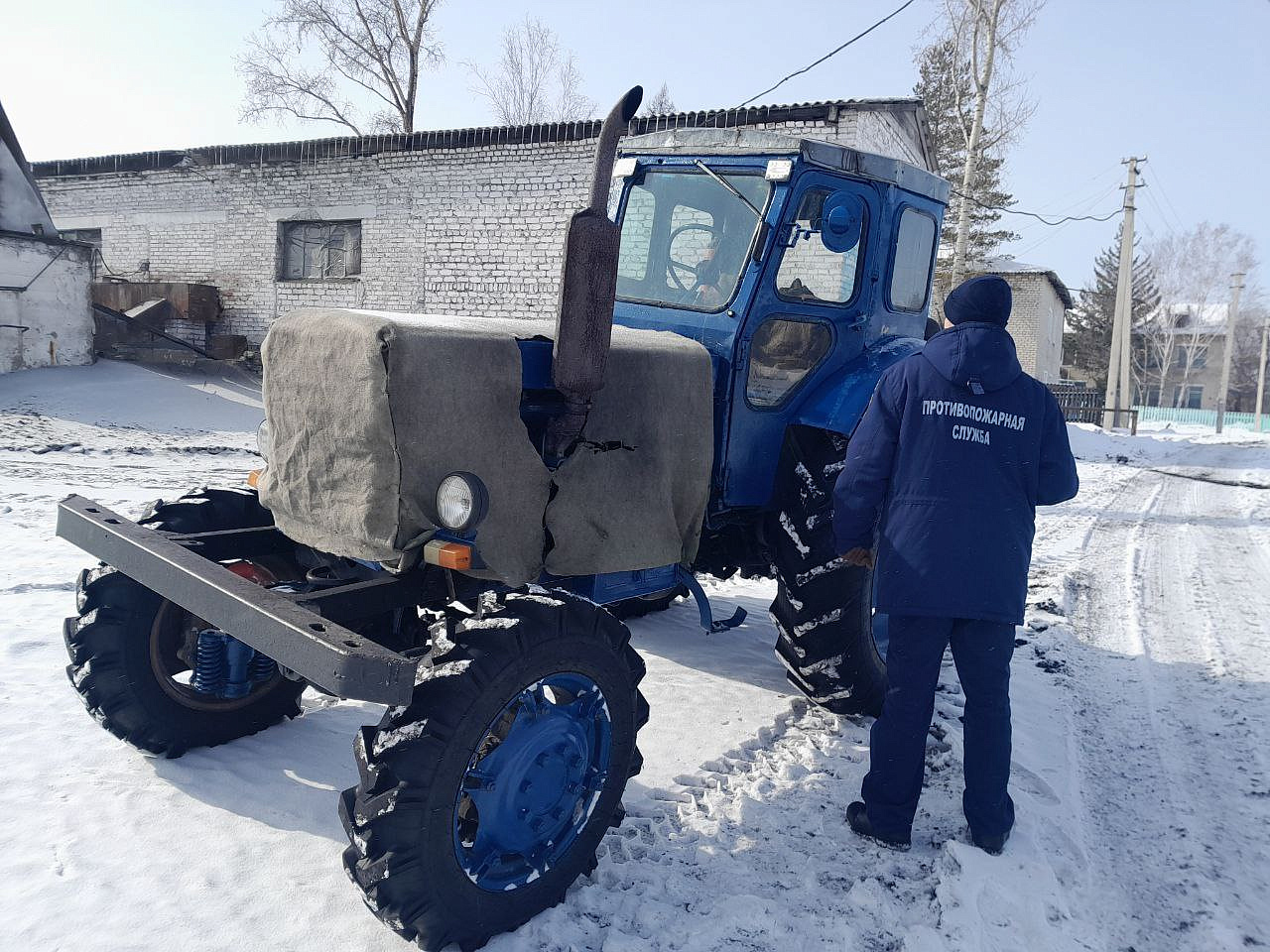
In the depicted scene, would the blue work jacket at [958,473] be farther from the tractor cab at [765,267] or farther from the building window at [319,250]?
the building window at [319,250]

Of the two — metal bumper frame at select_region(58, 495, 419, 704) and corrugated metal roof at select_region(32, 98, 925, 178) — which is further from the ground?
corrugated metal roof at select_region(32, 98, 925, 178)

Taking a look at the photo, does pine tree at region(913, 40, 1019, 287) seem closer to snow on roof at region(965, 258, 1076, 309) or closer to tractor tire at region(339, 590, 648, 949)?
snow on roof at region(965, 258, 1076, 309)

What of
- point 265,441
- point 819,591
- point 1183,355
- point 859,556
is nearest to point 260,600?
point 265,441

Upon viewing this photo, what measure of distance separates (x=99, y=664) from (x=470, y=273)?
11.9 m

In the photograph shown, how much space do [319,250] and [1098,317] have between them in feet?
126

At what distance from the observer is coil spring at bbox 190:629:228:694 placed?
315 centimetres

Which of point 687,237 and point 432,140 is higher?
point 432,140

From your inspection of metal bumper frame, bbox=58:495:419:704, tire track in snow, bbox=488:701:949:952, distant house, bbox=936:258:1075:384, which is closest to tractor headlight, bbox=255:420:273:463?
metal bumper frame, bbox=58:495:419:704

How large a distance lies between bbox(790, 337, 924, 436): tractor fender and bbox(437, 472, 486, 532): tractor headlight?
5.85 ft

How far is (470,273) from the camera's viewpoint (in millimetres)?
14281

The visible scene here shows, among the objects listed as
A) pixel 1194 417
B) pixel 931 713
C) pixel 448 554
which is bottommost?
pixel 931 713

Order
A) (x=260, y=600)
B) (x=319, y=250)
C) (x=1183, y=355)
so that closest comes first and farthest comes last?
1. (x=260, y=600)
2. (x=319, y=250)
3. (x=1183, y=355)

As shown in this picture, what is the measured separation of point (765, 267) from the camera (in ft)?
12.0

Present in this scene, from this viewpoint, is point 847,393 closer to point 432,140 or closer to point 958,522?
point 958,522
